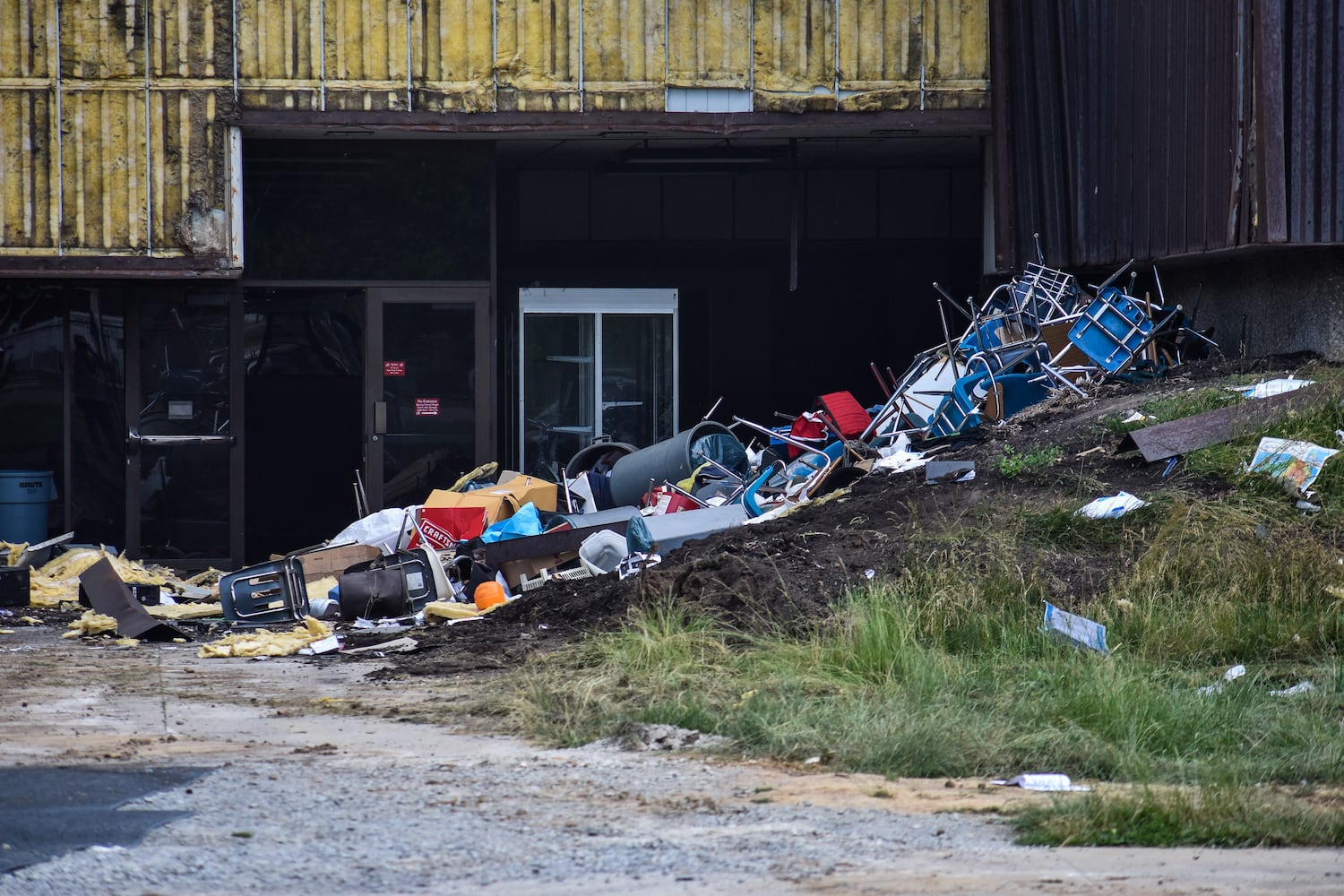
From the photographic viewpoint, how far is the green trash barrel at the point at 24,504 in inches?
531

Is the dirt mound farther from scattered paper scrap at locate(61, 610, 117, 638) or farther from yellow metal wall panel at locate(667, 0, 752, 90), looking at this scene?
yellow metal wall panel at locate(667, 0, 752, 90)

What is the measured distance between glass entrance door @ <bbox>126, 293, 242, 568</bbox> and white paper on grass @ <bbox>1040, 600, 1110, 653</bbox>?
861cm

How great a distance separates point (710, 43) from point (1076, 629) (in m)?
7.68

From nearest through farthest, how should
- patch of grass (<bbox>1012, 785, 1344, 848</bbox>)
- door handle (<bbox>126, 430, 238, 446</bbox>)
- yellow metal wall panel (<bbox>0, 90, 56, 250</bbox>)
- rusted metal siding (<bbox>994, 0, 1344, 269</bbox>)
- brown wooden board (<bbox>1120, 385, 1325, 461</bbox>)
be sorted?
1. patch of grass (<bbox>1012, 785, 1344, 848</bbox>)
2. brown wooden board (<bbox>1120, 385, 1325, 461</bbox>)
3. rusted metal siding (<bbox>994, 0, 1344, 269</bbox>)
4. yellow metal wall panel (<bbox>0, 90, 56, 250</bbox>)
5. door handle (<bbox>126, 430, 238, 446</bbox>)

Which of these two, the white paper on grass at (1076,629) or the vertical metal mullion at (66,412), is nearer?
the white paper on grass at (1076,629)

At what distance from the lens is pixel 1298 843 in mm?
4922

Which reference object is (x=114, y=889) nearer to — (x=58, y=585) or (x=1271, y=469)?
(x=1271, y=469)

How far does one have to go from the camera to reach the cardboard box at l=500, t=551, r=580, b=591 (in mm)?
11039

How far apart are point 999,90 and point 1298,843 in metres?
9.90

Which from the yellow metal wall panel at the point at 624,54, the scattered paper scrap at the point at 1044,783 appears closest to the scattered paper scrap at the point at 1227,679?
the scattered paper scrap at the point at 1044,783

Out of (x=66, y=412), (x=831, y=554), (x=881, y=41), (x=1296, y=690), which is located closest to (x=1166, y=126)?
(x=881, y=41)

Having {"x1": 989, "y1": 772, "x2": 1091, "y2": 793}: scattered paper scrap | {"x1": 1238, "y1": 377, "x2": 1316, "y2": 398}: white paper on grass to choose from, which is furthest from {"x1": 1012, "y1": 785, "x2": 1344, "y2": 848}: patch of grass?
{"x1": 1238, "y1": 377, "x2": 1316, "y2": 398}: white paper on grass

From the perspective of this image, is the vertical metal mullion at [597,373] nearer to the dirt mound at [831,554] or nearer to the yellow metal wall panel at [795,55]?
the yellow metal wall panel at [795,55]

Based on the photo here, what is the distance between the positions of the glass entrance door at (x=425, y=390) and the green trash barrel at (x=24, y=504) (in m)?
2.95
